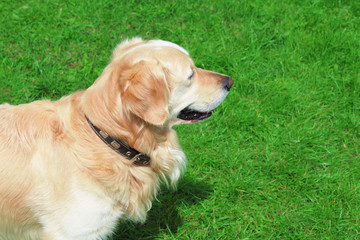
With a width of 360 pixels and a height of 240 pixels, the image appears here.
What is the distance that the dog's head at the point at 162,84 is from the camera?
2117 millimetres

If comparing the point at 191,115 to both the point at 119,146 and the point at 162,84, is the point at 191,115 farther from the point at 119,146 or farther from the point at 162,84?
the point at 119,146

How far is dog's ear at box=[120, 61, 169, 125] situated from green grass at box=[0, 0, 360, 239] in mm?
1455

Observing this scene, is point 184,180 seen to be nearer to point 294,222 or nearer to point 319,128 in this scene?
point 294,222

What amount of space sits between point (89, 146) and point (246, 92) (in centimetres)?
234

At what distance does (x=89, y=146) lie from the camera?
2244mm

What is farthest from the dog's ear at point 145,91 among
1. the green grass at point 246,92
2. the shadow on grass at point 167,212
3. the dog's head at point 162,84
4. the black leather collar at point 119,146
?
the green grass at point 246,92

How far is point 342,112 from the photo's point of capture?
3934mm

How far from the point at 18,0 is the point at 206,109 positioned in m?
3.70

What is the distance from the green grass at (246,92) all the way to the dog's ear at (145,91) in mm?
1455

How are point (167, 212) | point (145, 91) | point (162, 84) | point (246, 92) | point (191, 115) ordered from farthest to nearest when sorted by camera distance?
point (246, 92)
point (167, 212)
point (191, 115)
point (162, 84)
point (145, 91)

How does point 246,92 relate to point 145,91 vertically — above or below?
below

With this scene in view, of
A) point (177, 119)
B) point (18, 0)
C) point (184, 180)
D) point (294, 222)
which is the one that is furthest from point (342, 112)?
point (18, 0)

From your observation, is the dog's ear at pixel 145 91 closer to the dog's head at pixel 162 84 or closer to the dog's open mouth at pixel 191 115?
the dog's head at pixel 162 84

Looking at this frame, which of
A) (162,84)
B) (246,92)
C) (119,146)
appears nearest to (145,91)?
(162,84)
